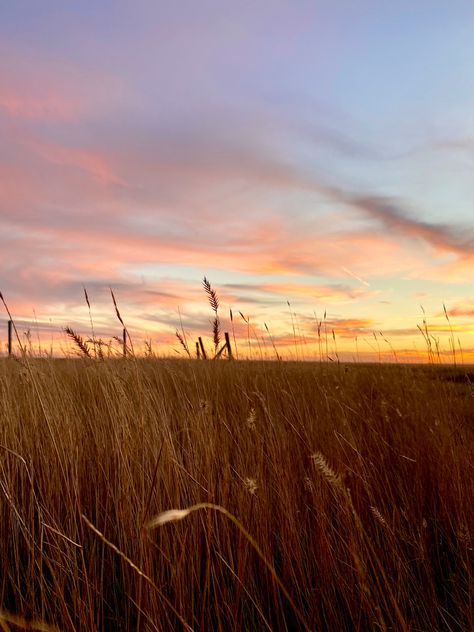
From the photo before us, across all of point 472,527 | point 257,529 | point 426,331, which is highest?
point 426,331

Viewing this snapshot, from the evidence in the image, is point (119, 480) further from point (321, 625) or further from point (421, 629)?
point (421, 629)

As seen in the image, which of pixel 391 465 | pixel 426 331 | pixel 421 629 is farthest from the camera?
pixel 426 331

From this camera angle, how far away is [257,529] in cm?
232

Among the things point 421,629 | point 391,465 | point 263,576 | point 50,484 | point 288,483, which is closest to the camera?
point 421,629

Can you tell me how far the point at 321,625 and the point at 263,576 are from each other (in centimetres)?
30

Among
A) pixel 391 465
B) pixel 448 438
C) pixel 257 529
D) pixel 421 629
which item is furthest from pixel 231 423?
pixel 421 629

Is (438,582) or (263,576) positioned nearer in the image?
(263,576)

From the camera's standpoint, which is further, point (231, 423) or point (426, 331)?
point (426, 331)

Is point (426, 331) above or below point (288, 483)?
above

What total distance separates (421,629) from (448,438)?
87.8 inches

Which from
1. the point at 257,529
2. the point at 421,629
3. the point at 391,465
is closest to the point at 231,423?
the point at 391,465

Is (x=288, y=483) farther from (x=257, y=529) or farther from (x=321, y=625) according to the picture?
(x=321, y=625)

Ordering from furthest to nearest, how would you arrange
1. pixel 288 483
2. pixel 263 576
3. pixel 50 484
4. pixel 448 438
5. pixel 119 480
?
pixel 448 438
pixel 288 483
pixel 50 484
pixel 119 480
pixel 263 576

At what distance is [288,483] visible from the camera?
9.45ft
